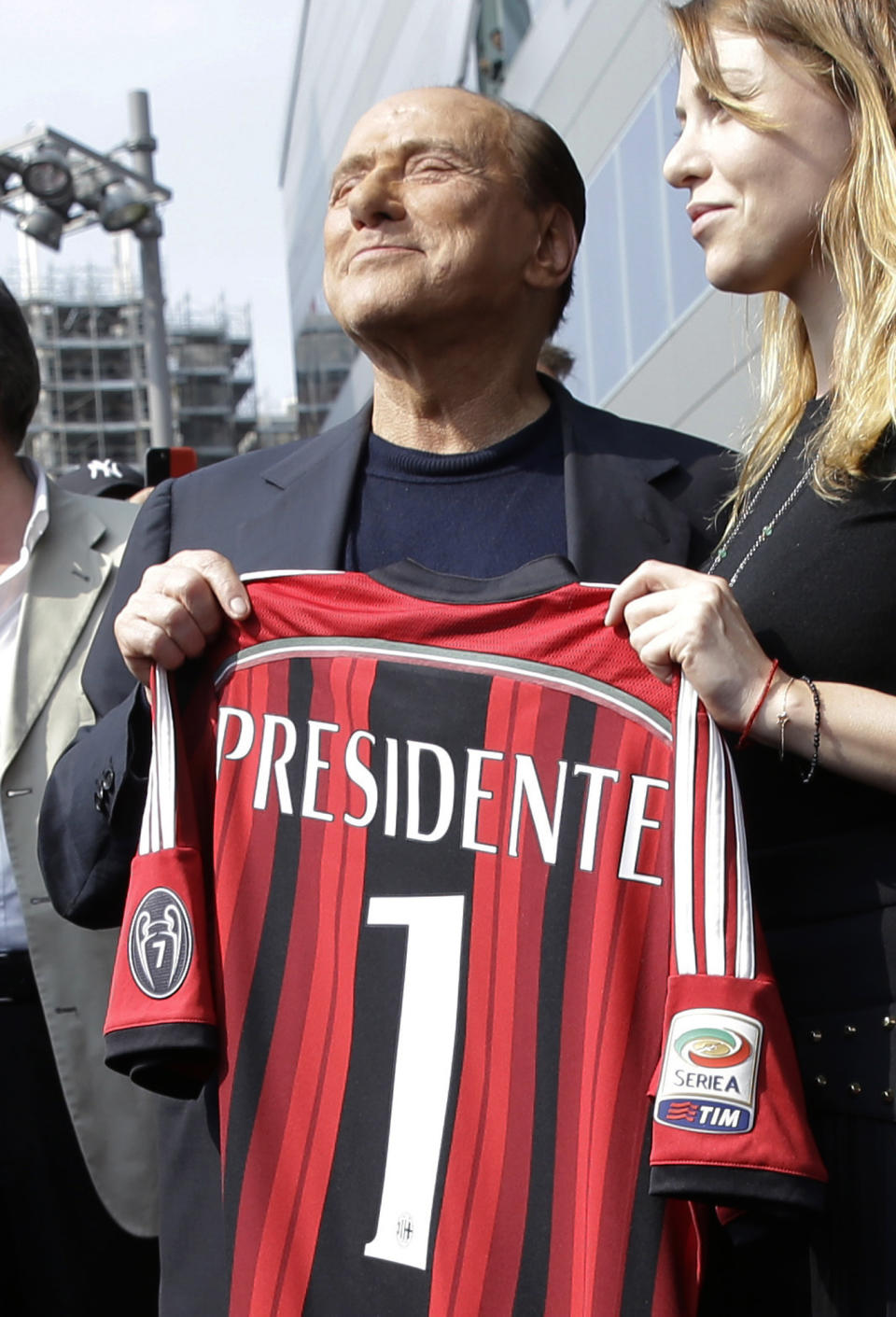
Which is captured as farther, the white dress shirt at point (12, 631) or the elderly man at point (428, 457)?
the white dress shirt at point (12, 631)

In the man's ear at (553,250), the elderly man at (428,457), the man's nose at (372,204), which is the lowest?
the elderly man at (428,457)

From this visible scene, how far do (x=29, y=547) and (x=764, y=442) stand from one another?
153cm

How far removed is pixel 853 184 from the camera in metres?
2.06

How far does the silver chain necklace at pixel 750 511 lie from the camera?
80.4 inches

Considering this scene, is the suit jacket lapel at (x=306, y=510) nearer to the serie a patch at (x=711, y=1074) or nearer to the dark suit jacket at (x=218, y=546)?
the dark suit jacket at (x=218, y=546)

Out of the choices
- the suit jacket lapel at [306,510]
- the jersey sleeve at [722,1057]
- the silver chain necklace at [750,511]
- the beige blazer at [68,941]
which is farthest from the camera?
the beige blazer at [68,941]

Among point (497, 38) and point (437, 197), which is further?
point (497, 38)

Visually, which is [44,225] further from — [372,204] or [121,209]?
[372,204]

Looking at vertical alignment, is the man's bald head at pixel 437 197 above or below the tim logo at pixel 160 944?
above

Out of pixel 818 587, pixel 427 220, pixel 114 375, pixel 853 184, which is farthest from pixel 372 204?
pixel 114 375

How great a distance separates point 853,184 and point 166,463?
3.64 meters

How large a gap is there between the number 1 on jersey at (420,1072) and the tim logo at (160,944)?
25 cm

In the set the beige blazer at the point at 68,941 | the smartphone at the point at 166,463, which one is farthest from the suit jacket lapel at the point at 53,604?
the smartphone at the point at 166,463

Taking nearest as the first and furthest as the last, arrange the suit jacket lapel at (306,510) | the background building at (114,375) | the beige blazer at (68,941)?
the suit jacket lapel at (306,510), the beige blazer at (68,941), the background building at (114,375)
